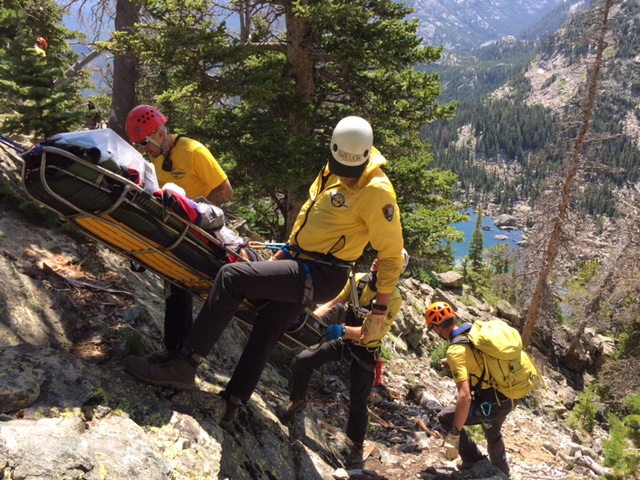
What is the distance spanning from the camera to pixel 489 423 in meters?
5.83

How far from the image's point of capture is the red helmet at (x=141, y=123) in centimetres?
409

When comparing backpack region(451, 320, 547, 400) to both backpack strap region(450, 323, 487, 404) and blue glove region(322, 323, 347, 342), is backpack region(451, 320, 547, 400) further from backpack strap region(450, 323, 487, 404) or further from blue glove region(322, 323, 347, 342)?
blue glove region(322, 323, 347, 342)

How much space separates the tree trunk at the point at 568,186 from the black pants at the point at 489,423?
16031 mm

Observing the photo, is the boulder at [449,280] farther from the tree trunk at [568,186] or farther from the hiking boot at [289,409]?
the hiking boot at [289,409]

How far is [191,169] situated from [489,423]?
4761 mm

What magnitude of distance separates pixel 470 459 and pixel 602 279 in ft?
73.7

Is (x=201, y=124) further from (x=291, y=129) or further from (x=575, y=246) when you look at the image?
(x=575, y=246)

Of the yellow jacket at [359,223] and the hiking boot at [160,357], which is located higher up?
the yellow jacket at [359,223]

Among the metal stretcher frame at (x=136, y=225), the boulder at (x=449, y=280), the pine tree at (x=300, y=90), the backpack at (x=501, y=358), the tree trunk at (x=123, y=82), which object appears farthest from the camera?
the boulder at (x=449, y=280)

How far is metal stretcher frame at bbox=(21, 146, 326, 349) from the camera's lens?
3.09 meters

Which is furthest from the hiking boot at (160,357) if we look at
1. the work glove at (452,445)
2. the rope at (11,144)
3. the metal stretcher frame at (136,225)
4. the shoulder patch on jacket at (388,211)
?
the work glove at (452,445)

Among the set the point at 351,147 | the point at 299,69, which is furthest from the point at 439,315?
the point at 299,69

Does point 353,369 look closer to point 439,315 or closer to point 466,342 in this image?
point 439,315

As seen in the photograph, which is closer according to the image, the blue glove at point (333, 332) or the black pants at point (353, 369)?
the blue glove at point (333, 332)
